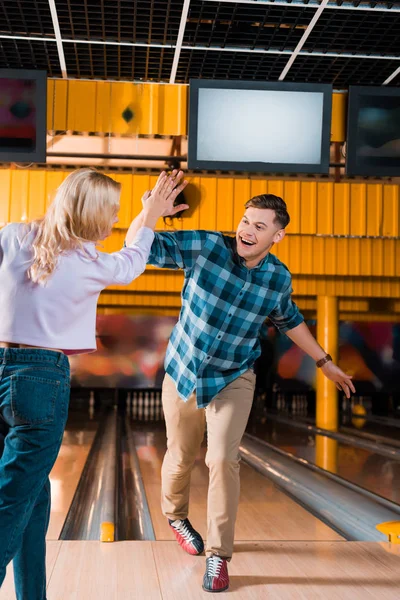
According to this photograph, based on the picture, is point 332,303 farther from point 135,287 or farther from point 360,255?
point 135,287

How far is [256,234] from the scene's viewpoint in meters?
2.90

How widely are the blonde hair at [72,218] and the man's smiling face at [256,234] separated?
39.6 inches

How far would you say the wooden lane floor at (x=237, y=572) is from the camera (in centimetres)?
271

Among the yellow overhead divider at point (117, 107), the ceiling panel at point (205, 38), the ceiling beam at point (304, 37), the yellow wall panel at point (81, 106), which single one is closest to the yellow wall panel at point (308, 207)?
the ceiling panel at point (205, 38)

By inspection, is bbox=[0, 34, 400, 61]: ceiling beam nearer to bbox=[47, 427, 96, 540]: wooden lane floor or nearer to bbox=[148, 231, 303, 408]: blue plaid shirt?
bbox=[148, 231, 303, 408]: blue plaid shirt

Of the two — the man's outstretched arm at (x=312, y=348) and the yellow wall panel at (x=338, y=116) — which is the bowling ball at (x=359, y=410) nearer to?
the yellow wall panel at (x=338, y=116)

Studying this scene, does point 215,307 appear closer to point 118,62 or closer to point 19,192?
point 118,62

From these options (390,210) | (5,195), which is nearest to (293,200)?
(390,210)

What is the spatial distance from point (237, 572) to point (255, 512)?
149 centimetres

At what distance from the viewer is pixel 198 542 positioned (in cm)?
322

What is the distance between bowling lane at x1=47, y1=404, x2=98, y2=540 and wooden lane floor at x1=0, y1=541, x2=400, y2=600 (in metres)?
0.61

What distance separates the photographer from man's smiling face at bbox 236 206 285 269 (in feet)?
9.50

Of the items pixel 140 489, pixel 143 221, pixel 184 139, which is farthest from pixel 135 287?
pixel 143 221

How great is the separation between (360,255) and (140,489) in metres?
5.58
